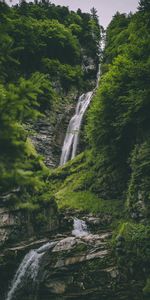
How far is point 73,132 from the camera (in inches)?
1341

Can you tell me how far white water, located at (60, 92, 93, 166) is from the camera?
33.0 meters

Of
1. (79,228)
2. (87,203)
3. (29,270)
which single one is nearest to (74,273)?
(29,270)

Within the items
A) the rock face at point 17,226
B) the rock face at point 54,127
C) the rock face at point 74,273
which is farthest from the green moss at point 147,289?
the rock face at point 54,127

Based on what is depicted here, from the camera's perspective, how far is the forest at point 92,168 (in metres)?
7.07

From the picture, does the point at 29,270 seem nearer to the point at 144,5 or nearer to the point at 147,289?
the point at 147,289

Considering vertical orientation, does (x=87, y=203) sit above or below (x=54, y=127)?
below

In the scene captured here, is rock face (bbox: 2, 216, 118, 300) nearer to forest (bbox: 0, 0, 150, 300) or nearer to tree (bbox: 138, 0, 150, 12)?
forest (bbox: 0, 0, 150, 300)

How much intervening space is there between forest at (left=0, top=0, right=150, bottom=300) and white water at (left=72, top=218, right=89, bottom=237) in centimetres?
46

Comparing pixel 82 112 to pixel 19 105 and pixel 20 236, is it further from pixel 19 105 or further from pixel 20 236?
pixel 19 105

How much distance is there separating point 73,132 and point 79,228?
15.6 meters

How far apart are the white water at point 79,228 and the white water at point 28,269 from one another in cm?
230

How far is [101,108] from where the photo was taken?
22625 mm

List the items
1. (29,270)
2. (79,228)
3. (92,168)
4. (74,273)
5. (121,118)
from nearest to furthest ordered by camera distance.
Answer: (74,273) < (29,270) < (79,228) < (121,118) < (92,168)

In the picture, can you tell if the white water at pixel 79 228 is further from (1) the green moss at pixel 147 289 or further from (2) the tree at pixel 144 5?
(2) the tree at pixel 144 5
